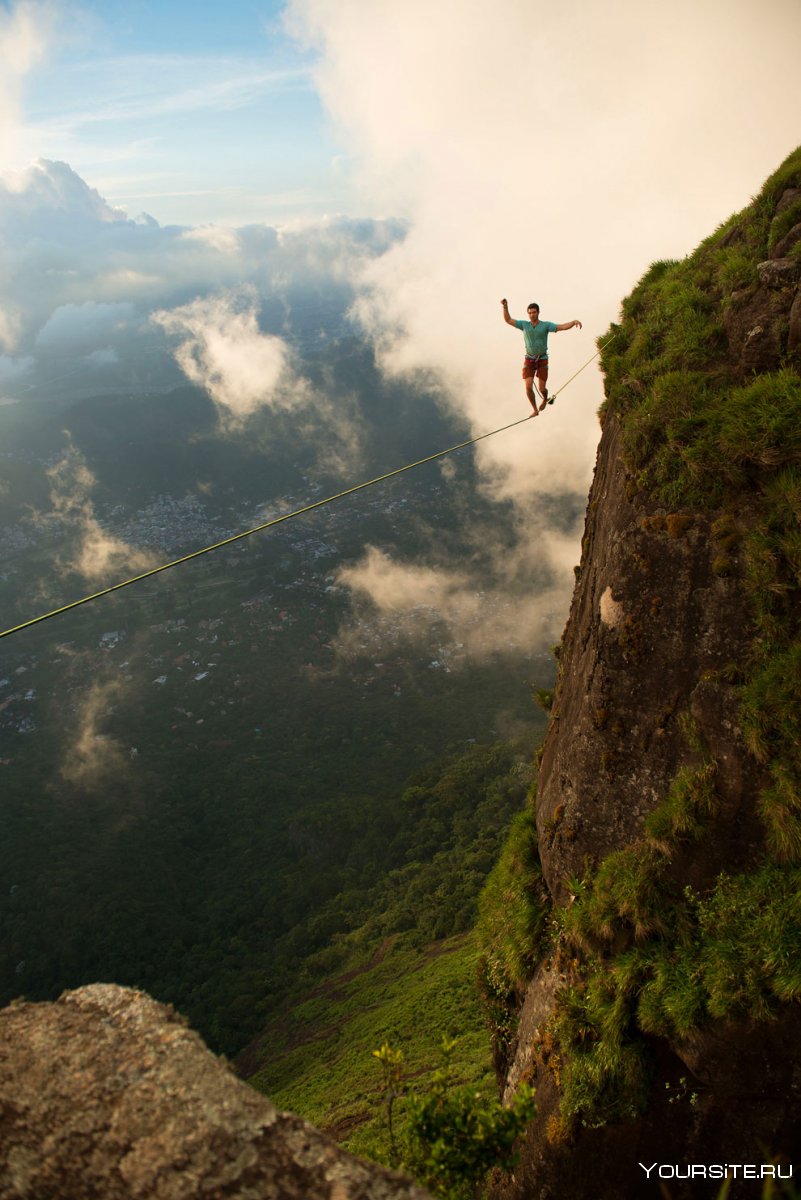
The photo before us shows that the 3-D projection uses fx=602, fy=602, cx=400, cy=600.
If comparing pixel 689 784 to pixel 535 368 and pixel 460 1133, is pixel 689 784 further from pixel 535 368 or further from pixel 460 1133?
pixel 535 368

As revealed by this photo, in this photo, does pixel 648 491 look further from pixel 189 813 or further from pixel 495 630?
pixel 495 630

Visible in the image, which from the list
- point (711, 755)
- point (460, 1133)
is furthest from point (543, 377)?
point (460, 1133)

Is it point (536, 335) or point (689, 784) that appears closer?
point (689, 784)

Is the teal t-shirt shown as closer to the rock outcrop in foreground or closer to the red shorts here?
the red shorts

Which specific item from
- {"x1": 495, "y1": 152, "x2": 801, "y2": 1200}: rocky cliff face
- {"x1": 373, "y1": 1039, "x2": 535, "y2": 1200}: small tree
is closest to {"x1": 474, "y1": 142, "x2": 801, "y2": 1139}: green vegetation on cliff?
{"x1": 495, "y1": 152, "x2": 801, "y2": 1200}: rocky cliff face

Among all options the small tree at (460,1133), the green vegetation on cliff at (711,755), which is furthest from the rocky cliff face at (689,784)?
the small tree at (460,1133)

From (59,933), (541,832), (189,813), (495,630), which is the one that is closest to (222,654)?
(189,813)
